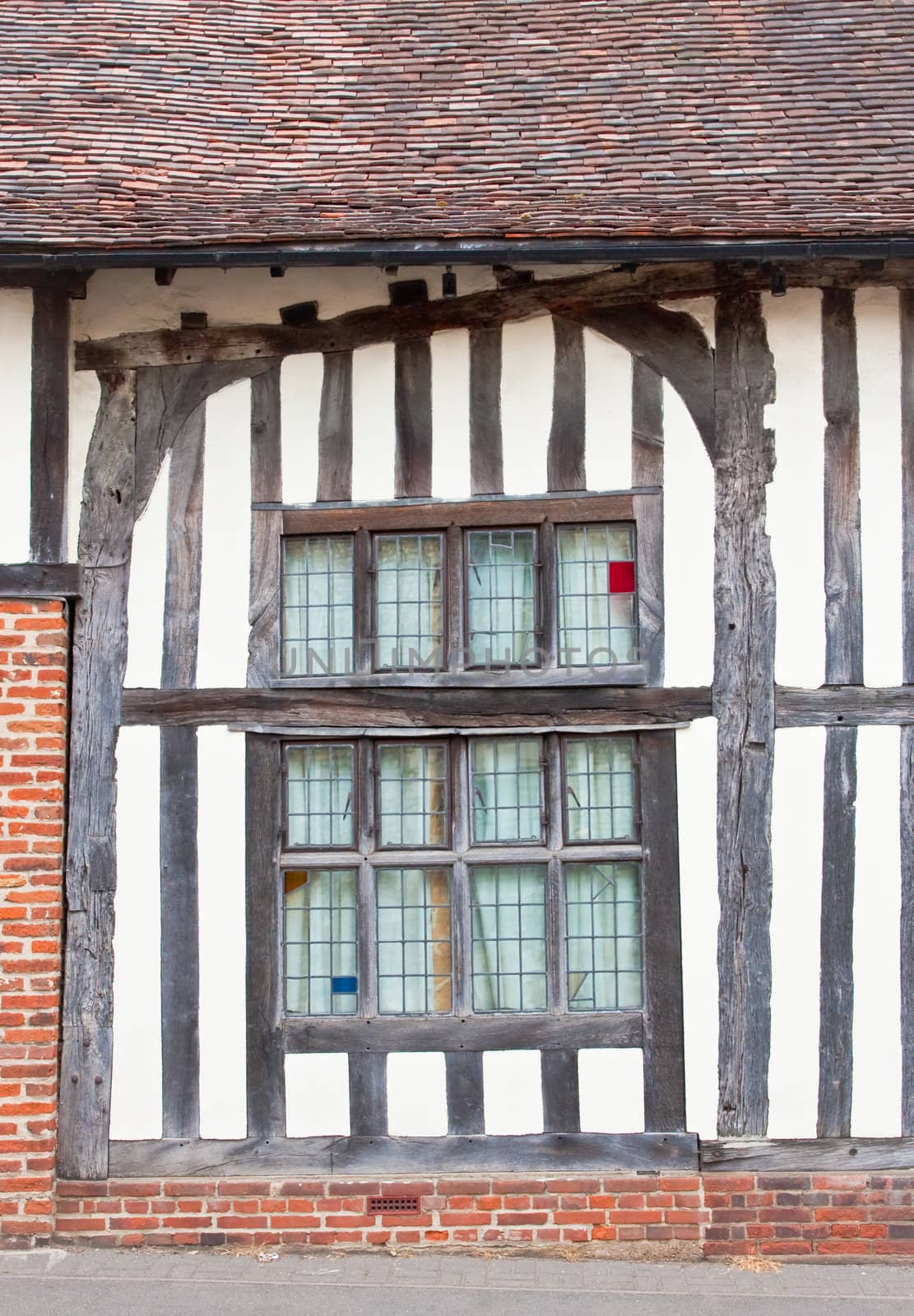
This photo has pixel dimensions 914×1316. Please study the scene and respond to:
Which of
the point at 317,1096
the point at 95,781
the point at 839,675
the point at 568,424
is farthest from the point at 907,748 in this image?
the point at 95,781

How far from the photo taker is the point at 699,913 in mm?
5406

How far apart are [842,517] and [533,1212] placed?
3200mm

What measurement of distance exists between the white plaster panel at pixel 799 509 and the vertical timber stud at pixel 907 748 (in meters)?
0.35

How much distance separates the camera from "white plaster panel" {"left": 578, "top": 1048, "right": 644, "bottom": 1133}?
5.36m

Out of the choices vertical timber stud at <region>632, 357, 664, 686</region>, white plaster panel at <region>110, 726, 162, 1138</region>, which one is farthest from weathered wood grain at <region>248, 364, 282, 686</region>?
vertical timber stud at <region>632, 357, 664, 686</region>

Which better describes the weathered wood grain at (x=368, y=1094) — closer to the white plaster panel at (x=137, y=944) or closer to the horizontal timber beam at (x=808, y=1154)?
the white plaster panel at (x=137, y=944)

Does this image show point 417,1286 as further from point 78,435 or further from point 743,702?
point 78,435

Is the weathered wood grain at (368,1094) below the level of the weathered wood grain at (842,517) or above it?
below

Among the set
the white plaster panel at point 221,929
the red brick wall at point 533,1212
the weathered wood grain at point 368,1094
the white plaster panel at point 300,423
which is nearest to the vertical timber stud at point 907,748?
the red brick wall at point 533,1212

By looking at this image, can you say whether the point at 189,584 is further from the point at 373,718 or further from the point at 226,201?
the point at 226,201

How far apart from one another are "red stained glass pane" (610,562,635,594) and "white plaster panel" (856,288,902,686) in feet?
3.24

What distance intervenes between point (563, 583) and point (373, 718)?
1018mm

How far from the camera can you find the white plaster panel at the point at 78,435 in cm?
553

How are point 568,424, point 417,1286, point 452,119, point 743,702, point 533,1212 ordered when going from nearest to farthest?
point 417,1286
point 533,1212
point 743,702
point 568,424
point 452,119
